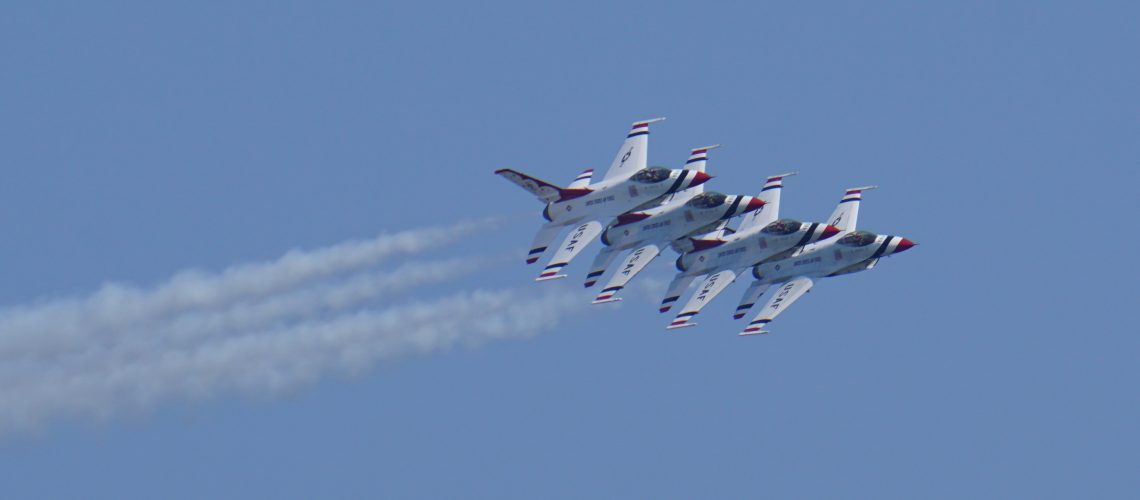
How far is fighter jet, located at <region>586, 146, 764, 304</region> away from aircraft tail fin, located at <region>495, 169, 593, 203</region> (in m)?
2.46

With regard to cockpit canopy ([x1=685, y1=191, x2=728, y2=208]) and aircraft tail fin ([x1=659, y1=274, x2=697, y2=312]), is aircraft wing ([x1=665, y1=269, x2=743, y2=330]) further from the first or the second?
cockpit canopy ([x1=685, y1=191, x2=728, y2=208])

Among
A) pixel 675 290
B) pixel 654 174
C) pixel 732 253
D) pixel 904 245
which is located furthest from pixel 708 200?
pixel 904 245

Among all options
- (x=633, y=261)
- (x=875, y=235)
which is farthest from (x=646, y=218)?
(x=875, y=235)

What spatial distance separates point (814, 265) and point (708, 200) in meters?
6.05

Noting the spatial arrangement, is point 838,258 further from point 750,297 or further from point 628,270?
point 628,270

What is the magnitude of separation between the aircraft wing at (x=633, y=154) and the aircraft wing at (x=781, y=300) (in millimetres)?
8195

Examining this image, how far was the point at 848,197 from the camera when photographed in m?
Answer: 112

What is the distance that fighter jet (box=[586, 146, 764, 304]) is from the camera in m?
105

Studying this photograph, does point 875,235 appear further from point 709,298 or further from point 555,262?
point 555,262

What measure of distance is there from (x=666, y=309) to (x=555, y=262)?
586 centimetres

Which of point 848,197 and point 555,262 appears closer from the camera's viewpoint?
point 555,262

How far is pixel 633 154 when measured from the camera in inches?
4245

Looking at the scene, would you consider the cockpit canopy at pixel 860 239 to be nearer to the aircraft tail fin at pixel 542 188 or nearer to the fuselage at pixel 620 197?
the fuselage at pixel 620 197

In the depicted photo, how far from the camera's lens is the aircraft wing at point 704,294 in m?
105
